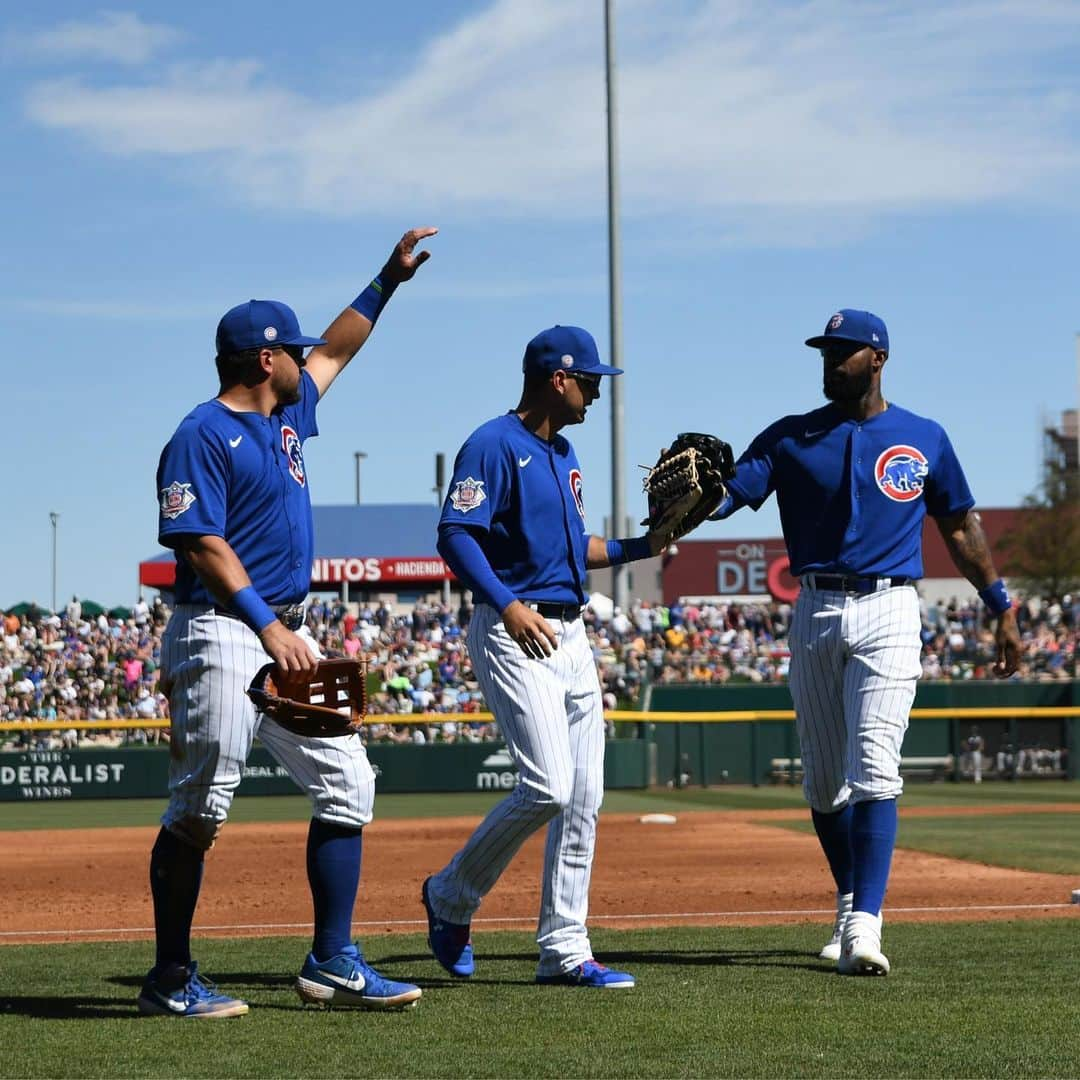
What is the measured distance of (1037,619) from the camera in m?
31.9

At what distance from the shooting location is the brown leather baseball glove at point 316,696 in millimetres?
4508

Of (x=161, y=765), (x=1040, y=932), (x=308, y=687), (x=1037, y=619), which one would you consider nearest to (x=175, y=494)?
(x=308, y=687)

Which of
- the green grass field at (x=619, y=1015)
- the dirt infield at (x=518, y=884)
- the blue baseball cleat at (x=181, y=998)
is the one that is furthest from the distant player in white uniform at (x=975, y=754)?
the blue baseball cleat at (x=181, y=998)

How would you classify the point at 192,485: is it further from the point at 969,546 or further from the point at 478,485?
the point at 969,546

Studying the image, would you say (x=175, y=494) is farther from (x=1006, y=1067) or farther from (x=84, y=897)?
(x=84, y=897)

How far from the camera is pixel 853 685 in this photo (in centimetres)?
571

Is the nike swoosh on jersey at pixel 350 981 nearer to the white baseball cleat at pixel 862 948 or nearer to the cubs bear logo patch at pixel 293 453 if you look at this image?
the cubs bear logo patch at pixel 293 453

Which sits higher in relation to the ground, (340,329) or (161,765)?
(340,329)

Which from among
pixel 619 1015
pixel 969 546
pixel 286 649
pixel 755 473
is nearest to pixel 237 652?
pixel 286 649

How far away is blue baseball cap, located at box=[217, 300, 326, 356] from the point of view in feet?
16.0

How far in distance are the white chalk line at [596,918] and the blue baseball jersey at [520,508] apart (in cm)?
267

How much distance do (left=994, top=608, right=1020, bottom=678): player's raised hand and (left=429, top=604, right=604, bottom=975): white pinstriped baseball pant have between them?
1695 mm

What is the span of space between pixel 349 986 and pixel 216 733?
0.82 meters

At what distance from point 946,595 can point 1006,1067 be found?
53.0 m
